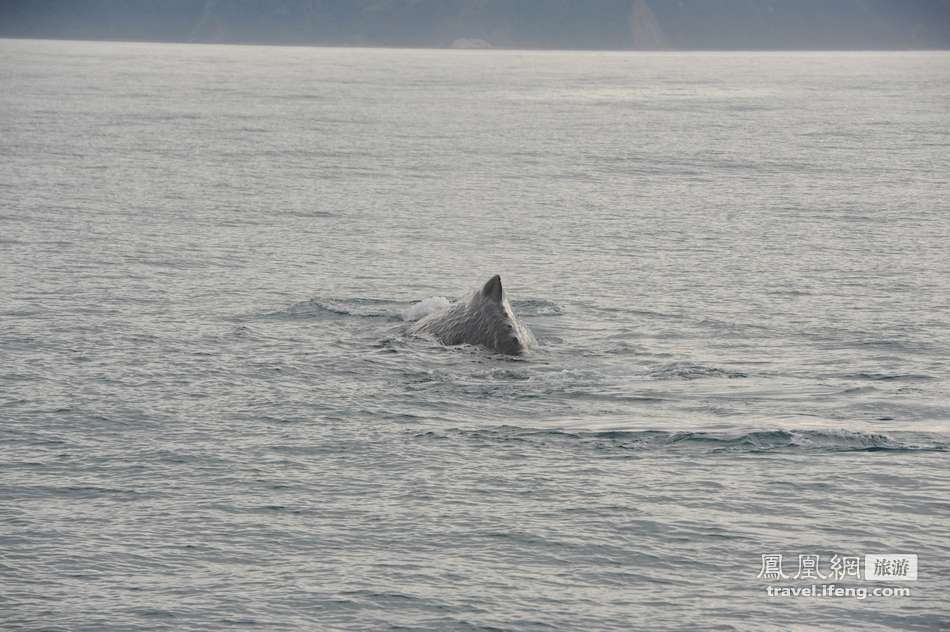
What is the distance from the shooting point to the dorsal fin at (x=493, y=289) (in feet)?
75.5

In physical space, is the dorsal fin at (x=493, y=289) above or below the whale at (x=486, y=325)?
above

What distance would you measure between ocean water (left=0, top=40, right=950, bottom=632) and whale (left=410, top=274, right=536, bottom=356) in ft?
1.70

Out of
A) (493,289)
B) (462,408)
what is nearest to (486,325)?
(493,289)

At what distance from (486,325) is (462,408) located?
386 centimetres

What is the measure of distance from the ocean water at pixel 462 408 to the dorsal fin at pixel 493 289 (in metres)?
1.24

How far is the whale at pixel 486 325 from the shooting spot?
2292cm

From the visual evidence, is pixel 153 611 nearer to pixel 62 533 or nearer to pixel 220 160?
pixel 62 533

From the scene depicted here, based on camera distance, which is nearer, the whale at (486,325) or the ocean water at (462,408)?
the ocean water at (462,408)

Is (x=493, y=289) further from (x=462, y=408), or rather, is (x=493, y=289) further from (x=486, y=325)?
(x=462, y=408)

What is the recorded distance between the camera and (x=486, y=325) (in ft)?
76.3

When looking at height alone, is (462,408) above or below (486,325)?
below

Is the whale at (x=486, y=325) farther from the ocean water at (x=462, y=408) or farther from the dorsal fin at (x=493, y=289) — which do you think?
the ocean water at (x=462, y=408)

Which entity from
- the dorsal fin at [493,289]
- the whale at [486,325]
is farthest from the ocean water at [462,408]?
the dorsal fin at [493,289]

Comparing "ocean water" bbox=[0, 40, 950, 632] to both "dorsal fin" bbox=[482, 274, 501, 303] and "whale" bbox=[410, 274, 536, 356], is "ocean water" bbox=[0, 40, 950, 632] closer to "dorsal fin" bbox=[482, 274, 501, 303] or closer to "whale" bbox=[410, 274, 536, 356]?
"whale" bbox=[410, 274, 536, 356]
